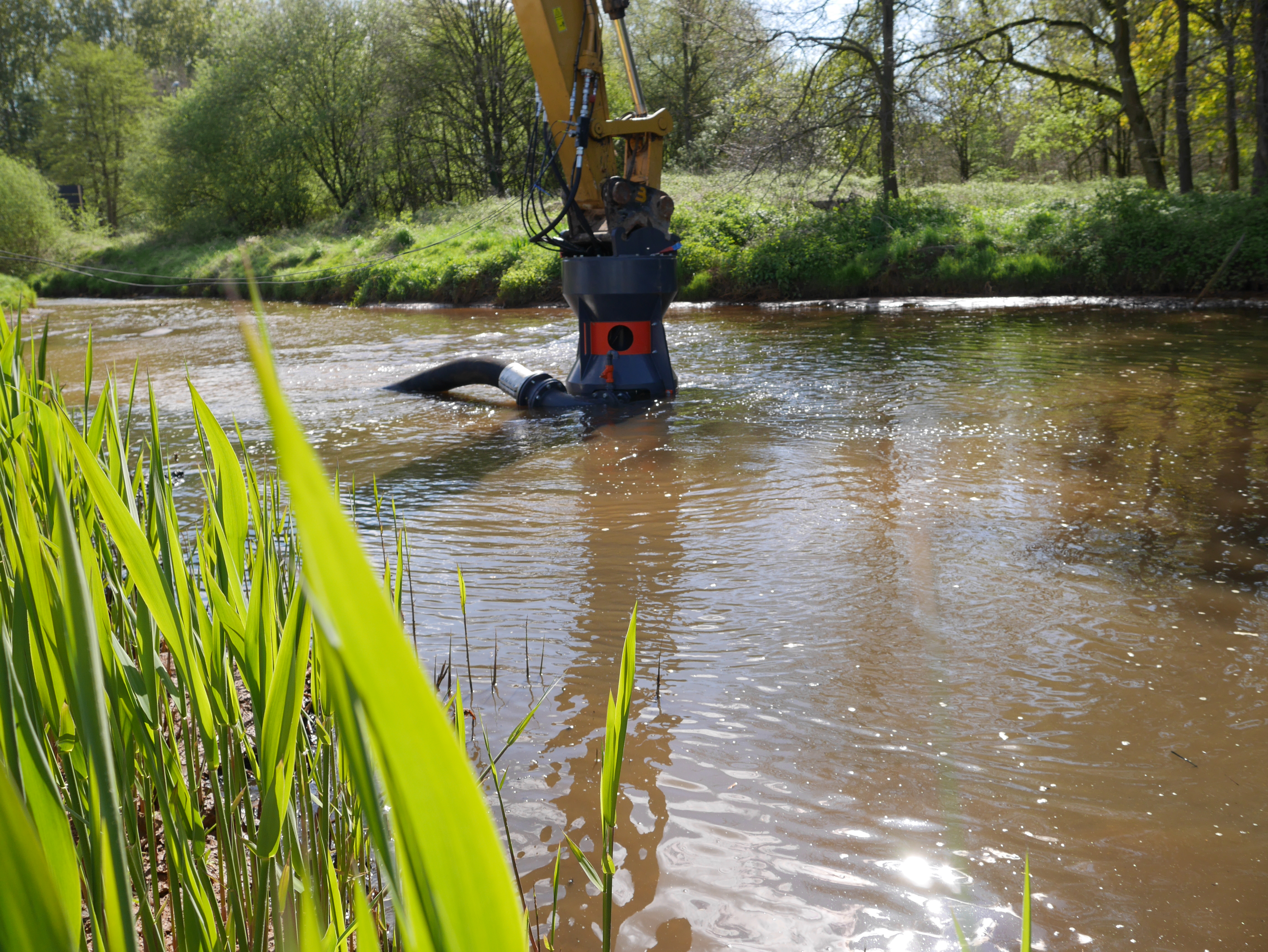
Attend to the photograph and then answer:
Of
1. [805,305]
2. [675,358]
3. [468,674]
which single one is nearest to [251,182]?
[805,305]

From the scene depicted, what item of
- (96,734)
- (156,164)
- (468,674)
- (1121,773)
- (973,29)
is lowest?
(1121,773)

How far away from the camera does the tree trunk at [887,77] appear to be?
1608 centimetres

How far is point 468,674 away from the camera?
2.77 meters

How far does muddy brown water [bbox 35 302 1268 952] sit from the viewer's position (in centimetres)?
193

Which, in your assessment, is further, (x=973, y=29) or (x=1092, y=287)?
(x=973, y=29)

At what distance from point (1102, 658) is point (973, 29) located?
1647 centimetres

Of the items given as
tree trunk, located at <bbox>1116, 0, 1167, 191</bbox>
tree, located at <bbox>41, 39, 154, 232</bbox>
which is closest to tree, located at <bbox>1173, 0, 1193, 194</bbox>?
tree trunk, located at <bbox>1116, 0, 1167, 191</bbox>

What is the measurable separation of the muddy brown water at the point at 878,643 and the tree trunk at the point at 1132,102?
1131 cm

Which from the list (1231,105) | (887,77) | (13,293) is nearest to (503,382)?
(887,77)

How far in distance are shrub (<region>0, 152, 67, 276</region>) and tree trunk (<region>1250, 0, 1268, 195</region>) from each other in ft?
95.6

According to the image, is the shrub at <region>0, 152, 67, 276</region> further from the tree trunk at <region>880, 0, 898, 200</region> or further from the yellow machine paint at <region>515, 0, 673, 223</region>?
the yellow machine paint at <region>515, 0, 673, 223</region>

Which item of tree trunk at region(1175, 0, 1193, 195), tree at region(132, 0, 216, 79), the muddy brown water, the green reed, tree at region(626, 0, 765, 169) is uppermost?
tree at region(132, 0, 216, 79)

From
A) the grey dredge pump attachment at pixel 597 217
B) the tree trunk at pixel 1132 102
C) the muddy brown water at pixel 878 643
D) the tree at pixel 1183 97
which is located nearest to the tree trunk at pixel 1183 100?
the tree at pixel 1183 97

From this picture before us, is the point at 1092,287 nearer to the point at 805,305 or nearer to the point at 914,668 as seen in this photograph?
the point at 805,305
